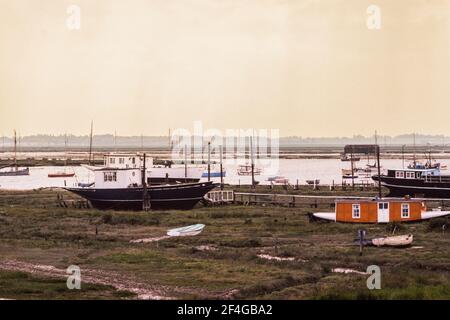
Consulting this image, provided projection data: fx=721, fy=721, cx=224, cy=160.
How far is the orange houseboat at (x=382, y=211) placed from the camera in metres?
44.1

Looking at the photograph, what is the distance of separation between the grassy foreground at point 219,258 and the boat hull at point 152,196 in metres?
5.31

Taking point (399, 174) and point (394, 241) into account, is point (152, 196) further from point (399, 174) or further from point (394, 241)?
point (394, 241)

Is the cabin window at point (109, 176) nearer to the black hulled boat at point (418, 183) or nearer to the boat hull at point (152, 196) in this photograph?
the boat hull at point (152, 196)

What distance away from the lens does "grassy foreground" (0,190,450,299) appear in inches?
1008

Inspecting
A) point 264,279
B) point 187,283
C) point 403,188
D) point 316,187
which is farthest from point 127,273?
point 316,187

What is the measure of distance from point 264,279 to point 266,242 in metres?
10.3

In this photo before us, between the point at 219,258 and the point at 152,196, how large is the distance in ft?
81.4

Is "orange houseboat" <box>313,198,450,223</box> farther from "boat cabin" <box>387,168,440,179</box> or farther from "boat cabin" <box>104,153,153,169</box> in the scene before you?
"boat cabin" <box>104,153,153,169</box>

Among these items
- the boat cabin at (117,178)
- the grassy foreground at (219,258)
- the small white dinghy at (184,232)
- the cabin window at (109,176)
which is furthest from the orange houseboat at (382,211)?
the cabin window at (109,176)

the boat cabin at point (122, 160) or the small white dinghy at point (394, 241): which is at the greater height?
the boat cabin at point (122, 160)

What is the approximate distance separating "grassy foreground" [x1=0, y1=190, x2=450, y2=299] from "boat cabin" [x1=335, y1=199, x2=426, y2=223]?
92 centimetres

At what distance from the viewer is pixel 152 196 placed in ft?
190

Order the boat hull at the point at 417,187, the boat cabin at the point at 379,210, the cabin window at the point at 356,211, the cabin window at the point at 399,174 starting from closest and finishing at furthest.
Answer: the boat cabin at the point at 379,210 → the cabin window at the point at 356,211 → the boat hull at the point at 417,187 → the cabin window at the point at 399,174

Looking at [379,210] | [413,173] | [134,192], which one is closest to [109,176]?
[134,192]
